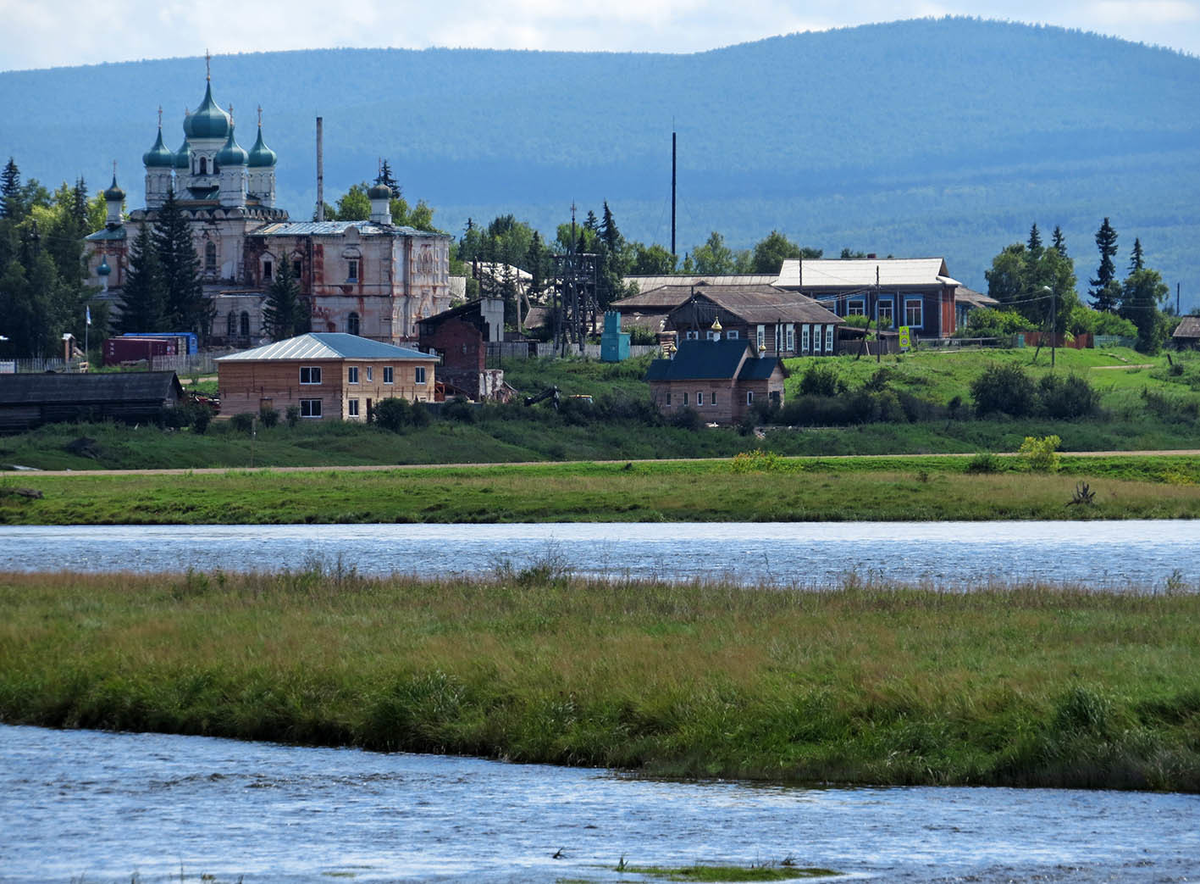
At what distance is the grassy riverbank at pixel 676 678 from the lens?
69.8 feet

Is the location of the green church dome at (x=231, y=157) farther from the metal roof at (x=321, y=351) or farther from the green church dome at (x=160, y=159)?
the metal roof at (x=321, y=351)

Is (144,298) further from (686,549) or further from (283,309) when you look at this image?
(686,549)

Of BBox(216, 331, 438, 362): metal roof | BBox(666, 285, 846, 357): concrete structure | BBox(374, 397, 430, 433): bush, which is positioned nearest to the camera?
BBox(374, 397, 430, 433): bush

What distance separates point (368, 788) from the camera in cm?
2117

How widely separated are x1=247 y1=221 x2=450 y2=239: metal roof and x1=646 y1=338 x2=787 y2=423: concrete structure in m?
30.6

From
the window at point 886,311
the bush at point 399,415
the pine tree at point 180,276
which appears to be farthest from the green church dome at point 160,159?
the window at point 886,311

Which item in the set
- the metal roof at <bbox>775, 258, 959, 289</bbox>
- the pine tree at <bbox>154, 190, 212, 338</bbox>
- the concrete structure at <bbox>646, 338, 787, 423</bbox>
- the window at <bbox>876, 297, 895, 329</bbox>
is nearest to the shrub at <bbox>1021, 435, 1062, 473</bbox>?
the concrete structure at <bbox>646, 338, 787, 423</bbox>

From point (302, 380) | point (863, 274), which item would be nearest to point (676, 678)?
point (302, 380)

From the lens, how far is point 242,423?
84000 mm

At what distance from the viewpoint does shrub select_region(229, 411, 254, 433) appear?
82938 millimetres

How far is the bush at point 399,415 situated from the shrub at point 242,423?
20.0 feet

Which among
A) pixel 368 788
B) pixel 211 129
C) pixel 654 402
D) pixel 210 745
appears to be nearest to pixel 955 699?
pixel 368 788

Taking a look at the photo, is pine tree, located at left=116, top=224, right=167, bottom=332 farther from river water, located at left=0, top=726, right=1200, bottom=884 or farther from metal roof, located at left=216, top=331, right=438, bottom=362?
river water, located at left=0, top=726, right=1200, bottom=884

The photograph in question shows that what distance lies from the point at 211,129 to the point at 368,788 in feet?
384
